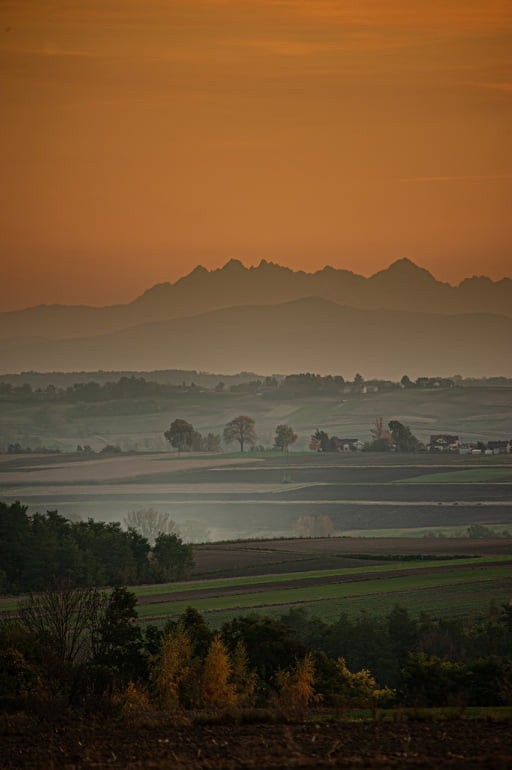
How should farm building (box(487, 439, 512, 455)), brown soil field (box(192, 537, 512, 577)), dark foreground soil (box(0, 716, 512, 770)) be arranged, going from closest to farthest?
dark foreground soil (box(0, 716, 512, 770))
brown soil field (box(192, 537, 512, 577))
farm building (box(487, 439, 512, 455))

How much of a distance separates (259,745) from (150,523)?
303 feet

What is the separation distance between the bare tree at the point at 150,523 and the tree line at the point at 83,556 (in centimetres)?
3542

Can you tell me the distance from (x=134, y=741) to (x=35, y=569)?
48.4 metres

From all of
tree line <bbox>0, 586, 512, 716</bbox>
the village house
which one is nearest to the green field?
tree line <bbox>0, 586, 512, 716</bbox>

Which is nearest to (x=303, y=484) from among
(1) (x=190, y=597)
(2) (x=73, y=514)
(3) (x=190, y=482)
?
(3) (x=190, y=482)

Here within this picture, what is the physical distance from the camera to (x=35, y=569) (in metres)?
72.5

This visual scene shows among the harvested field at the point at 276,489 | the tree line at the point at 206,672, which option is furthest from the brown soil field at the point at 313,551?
the tree line at the point at 206,672

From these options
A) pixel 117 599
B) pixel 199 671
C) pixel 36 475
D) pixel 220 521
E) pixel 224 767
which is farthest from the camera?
pixel 36 475

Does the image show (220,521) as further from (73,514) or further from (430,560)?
(430,560)

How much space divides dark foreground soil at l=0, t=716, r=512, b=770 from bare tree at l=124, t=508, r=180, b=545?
86.4 m

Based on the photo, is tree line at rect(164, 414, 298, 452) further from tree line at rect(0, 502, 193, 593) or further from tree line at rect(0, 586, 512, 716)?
tree line at rect(0, 586, 512, 716)

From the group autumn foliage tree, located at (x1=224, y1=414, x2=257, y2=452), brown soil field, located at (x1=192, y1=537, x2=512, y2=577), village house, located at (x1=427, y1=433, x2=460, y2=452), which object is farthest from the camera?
autumn foliage tree, located at (x1=224, y1=414, x2=257, y2=452)

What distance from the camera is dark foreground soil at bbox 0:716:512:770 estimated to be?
21.5 metres

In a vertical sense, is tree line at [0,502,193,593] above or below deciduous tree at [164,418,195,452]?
below
